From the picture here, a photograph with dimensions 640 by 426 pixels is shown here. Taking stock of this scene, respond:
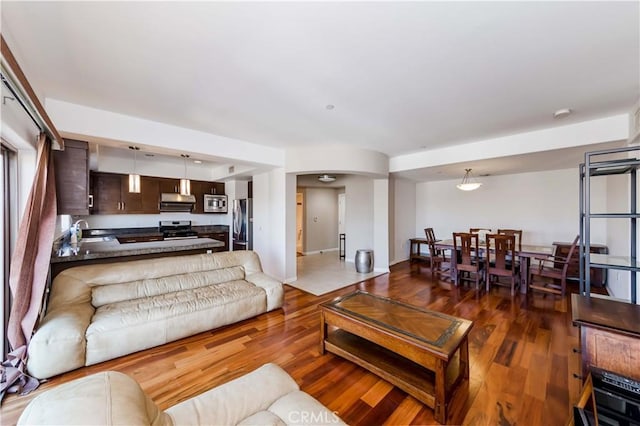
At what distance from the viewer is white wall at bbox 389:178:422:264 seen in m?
6.35

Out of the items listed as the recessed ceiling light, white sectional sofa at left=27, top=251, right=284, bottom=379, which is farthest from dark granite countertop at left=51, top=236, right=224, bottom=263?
the recessed ceiling light

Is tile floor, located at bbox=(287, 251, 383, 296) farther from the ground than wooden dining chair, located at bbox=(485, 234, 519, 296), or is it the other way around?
wooden dining chair, located at bbox=(485, 234, 519, 296)

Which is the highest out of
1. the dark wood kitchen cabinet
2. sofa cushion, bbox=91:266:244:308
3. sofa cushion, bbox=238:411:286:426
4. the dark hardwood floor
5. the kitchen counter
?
the dark wood kitchen cabinet

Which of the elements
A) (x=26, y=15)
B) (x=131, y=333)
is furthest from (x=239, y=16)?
(x=131, y=333)

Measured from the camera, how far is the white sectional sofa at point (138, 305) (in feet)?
6.66

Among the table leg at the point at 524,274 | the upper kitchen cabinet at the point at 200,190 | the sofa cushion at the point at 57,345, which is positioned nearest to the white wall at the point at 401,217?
the table leg at the point at 524,274

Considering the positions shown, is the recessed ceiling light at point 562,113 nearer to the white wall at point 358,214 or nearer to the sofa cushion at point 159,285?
the white wall at point 358,214

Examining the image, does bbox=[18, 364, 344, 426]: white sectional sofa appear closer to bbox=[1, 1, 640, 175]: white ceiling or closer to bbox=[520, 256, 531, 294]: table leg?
bbox=[1, 1, 640, 175]: white ceiling

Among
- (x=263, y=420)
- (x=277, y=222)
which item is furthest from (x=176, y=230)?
(x=263, y=420)

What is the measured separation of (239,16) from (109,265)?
2.94 m

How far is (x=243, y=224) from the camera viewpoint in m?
6.37

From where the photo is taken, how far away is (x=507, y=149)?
3.85m

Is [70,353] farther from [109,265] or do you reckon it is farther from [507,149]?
[507,149]

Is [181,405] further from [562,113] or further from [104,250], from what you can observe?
[562,113]
